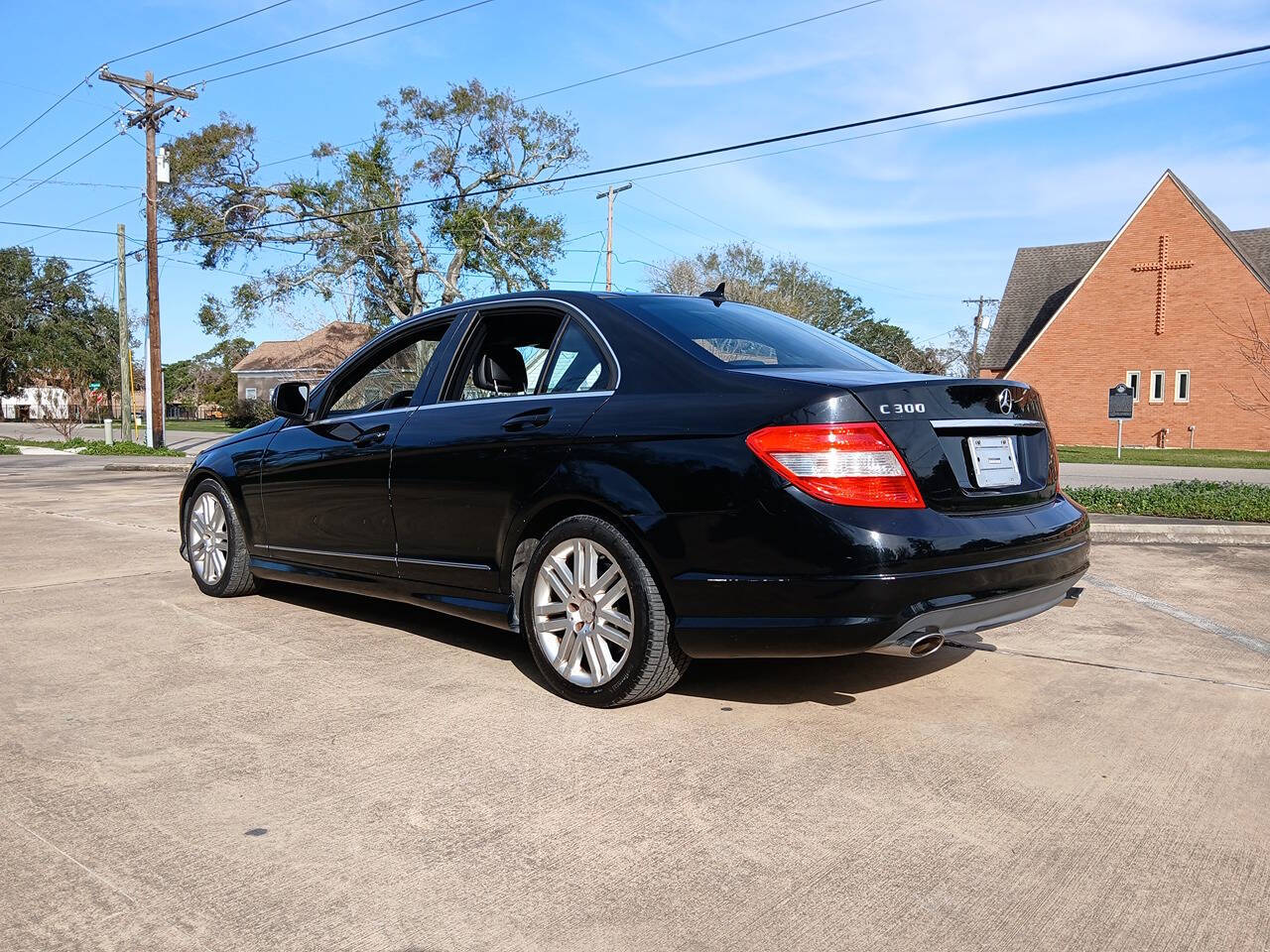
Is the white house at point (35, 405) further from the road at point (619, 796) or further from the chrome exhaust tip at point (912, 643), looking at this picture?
the chrome exhaust tip at point (912, 643)

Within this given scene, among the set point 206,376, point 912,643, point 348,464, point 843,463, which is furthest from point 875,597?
point 206,376

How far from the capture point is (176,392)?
128125 millimetres

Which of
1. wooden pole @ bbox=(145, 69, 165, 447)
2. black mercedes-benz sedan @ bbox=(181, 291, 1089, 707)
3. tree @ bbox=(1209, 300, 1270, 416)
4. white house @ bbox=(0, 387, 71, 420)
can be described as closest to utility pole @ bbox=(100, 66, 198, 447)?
wooden pole @ bbox=(145, 69, 165, 447)

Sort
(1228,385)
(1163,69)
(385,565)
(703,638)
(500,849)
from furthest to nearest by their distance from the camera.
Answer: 1. (1228,385)
2. (1163,69)
3. (385,565)
4. (703,638)
5. (500,849)

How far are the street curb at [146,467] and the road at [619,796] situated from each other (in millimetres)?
18607

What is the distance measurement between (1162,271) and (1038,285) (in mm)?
8185

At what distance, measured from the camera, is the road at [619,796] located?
8.03ft

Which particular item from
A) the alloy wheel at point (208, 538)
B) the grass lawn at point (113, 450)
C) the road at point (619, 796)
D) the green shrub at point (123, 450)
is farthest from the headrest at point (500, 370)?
the green shrub at point (123, 450)

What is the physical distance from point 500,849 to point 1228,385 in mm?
42412

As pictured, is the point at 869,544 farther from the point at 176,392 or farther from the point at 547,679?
the point at 176,392

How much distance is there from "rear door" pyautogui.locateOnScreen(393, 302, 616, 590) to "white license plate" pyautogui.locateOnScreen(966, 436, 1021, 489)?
1.43m

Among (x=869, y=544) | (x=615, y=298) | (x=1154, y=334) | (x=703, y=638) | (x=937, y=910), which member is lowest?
(x=937, y=910)

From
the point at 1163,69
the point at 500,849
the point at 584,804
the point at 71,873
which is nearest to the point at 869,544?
the point at 584,804

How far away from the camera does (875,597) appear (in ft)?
11.4
